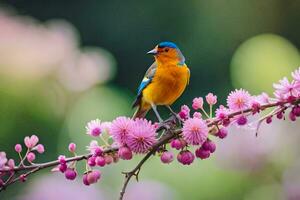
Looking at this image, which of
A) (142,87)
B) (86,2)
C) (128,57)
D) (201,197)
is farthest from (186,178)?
(86,2)

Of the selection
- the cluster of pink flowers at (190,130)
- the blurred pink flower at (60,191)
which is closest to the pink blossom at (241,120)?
the cluster of pink flowers at (190,130)

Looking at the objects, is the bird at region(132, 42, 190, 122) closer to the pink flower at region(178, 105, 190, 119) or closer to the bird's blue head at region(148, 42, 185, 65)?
the bird's blue head at region(148, 42, 185, 65)

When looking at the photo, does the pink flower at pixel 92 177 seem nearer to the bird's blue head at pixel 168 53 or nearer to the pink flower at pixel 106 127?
the pink flower at pixel 106 127

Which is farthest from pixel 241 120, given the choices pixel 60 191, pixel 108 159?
pixel 60 191

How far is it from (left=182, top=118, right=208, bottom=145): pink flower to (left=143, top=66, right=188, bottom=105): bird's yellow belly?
25cm

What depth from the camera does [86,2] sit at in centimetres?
349

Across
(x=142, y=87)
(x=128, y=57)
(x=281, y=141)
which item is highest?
(x=142, y=87)

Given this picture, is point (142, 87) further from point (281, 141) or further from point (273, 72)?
point (273, 72)

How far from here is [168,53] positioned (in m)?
0.89

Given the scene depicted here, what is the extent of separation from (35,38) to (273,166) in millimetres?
833

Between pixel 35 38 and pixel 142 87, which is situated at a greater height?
pixel 142 87

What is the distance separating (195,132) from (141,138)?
46 mm

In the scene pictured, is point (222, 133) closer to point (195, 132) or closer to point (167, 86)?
point (195, 132)

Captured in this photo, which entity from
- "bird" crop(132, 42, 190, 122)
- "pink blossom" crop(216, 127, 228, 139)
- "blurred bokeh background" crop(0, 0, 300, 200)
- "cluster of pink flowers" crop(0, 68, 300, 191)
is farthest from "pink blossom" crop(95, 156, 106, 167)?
"blurred bokeh background" crop(0, 0, 300, 200)
